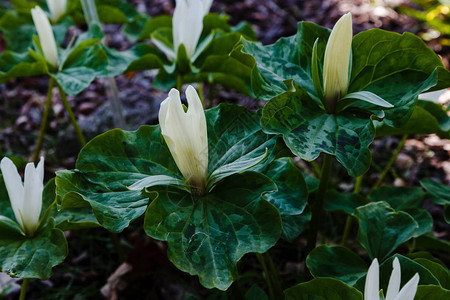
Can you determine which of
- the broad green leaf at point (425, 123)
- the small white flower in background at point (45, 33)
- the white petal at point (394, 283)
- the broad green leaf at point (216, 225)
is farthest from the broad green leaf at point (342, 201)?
the small white flower in background at point (45, 33)

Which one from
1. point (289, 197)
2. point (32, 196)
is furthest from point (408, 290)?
point (32, 196)

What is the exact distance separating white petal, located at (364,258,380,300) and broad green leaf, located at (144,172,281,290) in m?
0.25

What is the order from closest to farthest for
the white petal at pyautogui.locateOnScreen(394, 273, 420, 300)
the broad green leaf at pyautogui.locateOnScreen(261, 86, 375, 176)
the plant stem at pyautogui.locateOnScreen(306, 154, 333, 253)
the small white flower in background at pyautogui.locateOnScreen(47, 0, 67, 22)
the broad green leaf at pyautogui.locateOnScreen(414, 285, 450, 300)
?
the white petal at pyautogui.locateOnScreen(394, 273, 420, 300) < the broad green leaf at pyautogui.locateOnScreen(414, 285, 450, 300) < the broad green leaf at pyautogui.locateOnScreen(261, 86, 375, 176) < the plant stem at pyautogui.locateOnScreen(306, 154, 333, 253) < the small white flower in background at pyautogui.locateOnScreen(47, 0, 67, 22)

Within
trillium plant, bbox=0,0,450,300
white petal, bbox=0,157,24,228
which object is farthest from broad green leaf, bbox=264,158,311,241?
white petal, bbox=0,157,24,228

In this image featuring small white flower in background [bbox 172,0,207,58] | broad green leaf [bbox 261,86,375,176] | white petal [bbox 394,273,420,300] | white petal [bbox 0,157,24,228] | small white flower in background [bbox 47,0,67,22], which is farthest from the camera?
small white flower in background [bbox 47,0,67,22]

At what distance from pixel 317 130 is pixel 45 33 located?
1064 millimetres

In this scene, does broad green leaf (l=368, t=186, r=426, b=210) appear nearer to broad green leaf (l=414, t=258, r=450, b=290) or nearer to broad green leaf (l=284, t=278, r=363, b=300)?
broad green leaf (l=414, t=258, r=450, b=290)

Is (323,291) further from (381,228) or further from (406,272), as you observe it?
(381,228)

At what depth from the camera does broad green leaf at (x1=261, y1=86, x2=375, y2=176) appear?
3.27 feet

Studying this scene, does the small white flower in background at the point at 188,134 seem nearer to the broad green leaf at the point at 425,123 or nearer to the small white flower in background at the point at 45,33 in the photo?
the broad green leaf at the point at 425,123

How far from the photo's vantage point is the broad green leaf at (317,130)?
998 millimetres

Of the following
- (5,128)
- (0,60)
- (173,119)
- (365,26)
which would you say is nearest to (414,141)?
(365,26)

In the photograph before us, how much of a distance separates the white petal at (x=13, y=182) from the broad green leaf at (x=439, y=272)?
3.47ft

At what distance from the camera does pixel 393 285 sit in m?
0.80
